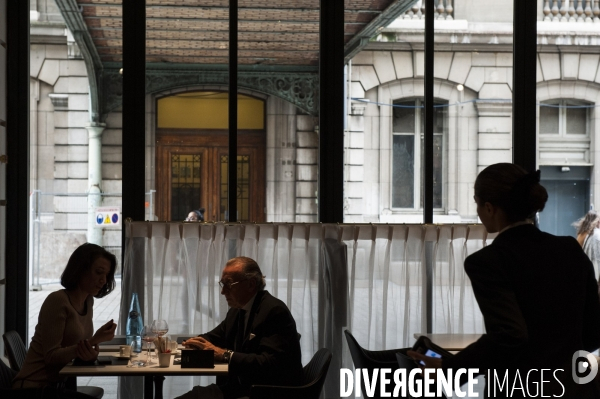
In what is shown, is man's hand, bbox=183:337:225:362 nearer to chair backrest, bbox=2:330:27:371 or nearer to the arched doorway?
chair backrest, bbox=2:330:27:371

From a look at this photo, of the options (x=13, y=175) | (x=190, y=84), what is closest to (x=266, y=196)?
(x=190, y=84)

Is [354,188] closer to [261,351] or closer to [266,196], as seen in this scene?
[266,196]

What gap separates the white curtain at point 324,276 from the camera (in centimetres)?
448

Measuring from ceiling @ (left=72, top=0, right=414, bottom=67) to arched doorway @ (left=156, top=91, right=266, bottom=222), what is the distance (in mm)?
304

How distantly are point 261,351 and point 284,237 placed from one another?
1.40 meters

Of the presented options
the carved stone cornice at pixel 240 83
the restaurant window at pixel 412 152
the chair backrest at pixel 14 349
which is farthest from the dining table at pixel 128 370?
the restaurant window at pixel 412 152

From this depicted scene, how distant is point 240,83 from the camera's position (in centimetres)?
470

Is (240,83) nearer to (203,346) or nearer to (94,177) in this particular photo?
(94,177)

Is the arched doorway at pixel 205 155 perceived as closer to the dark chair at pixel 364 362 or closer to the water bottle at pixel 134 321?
the water bottle at pixel 134 321

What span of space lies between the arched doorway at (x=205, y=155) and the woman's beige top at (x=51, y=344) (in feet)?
4.28

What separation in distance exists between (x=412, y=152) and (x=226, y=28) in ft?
5.04

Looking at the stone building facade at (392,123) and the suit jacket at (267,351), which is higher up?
the stone building facade at (392,123)

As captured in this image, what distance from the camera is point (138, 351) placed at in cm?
368

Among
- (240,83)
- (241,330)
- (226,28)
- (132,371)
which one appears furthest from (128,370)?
(226,28)
